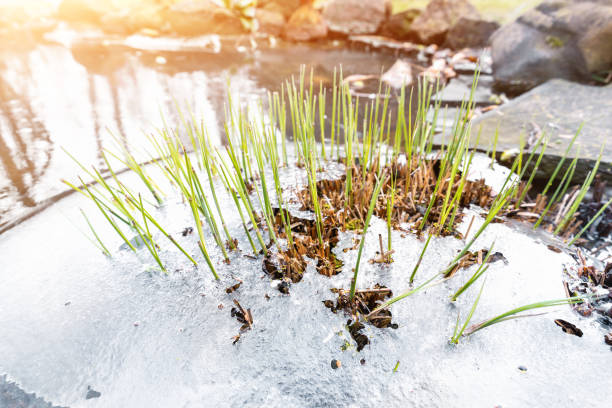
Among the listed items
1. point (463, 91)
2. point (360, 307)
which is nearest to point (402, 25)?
point (463, 91)

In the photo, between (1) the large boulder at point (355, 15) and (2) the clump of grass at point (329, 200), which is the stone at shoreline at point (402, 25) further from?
(2) the clump of grass at point (329, 200)

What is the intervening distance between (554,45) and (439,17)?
208 centimetres

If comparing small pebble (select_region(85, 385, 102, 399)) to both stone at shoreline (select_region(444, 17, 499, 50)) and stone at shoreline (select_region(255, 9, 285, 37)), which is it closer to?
stone at shoreline (select_region(444, 17, 499, 50))

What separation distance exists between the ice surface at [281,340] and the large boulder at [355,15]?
502 cm

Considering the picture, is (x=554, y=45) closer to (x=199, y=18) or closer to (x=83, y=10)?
(x=199, y=18)

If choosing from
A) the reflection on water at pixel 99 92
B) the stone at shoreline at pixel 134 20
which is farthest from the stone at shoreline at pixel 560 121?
the stone at shoreline at pixel 134 20

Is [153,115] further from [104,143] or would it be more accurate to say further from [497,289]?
[497,289]

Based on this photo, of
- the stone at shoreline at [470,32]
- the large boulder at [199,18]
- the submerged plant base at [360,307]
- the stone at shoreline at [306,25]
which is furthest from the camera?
the stone at shoreline at [306,25]

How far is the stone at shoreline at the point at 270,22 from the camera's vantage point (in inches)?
236

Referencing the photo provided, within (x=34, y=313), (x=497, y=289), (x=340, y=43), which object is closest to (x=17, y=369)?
(x=34, y=313)

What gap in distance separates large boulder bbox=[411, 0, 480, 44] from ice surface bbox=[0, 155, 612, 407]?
4374mm

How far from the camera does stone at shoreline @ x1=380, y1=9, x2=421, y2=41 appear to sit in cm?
509

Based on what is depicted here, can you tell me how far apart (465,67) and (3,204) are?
4.57 meters

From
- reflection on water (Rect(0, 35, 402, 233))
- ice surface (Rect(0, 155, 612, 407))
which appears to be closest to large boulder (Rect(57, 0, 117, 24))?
reflection on water (Rect(0, 35, 402, 233))
